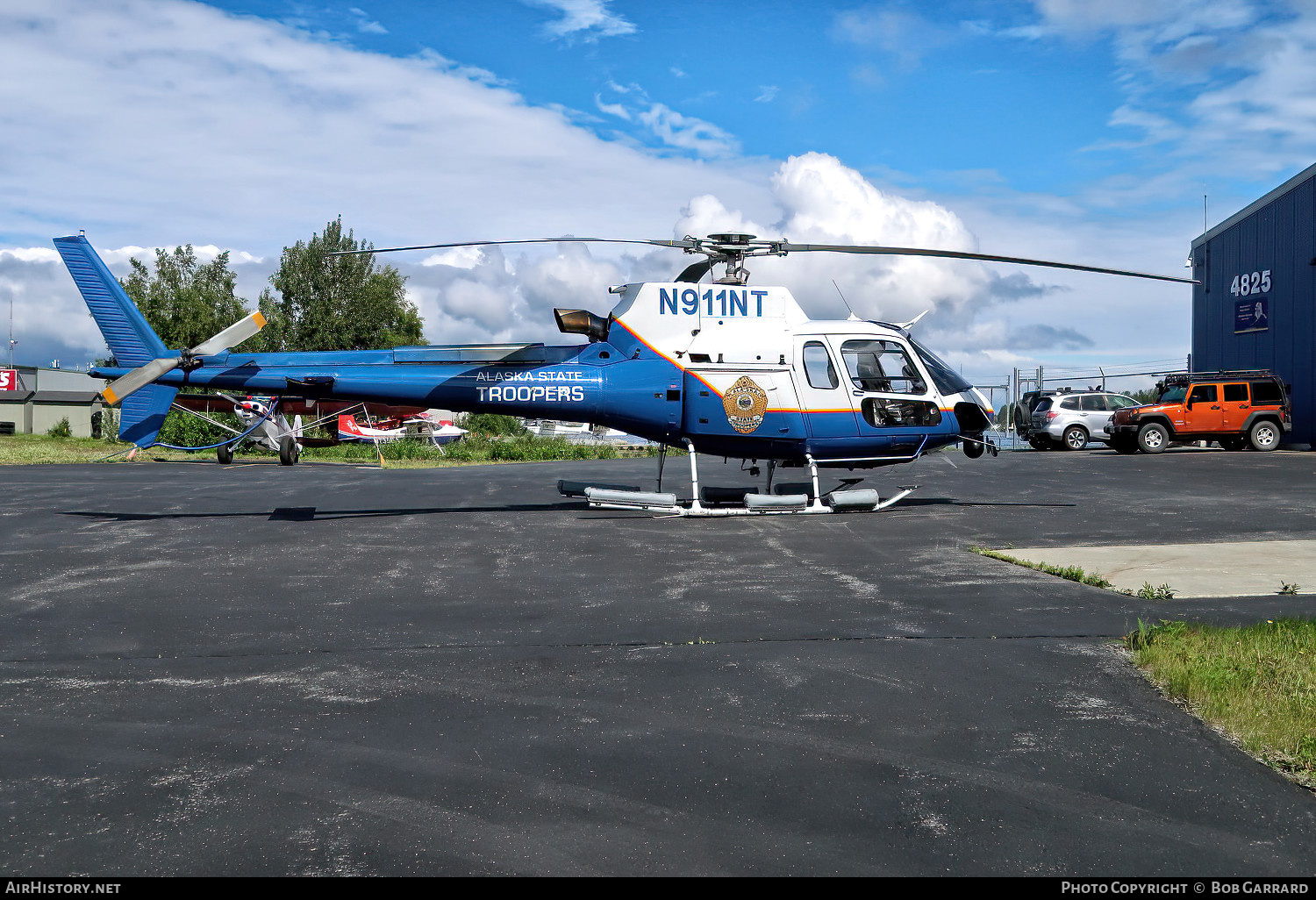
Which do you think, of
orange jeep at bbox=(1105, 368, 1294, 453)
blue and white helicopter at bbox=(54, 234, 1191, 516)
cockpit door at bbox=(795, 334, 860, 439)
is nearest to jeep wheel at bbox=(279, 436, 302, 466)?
blue and white helicopter at bbox=(54, 234, 1191, 516)

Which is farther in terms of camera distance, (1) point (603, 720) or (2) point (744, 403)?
(2) point (744, 403)

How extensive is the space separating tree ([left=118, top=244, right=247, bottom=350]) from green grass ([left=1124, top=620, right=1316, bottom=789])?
5682 centimetres

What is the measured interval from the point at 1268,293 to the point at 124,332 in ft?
116

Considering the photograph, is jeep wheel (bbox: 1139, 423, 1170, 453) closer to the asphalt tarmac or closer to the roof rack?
the roof rack

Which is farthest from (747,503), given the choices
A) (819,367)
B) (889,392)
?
(889,392)

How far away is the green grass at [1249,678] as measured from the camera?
14.7 feet

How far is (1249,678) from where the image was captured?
209 inches

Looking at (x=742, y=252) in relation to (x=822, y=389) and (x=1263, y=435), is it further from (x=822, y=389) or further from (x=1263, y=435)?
(x=1263, y=435)

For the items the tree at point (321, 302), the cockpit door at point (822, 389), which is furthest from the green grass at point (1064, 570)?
the tree at point (321, 302)

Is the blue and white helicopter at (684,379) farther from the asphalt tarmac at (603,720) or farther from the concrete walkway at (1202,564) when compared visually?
the concrete walkway at (1202,564)

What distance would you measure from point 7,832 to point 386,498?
13.6 meters

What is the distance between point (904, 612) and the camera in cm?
745
